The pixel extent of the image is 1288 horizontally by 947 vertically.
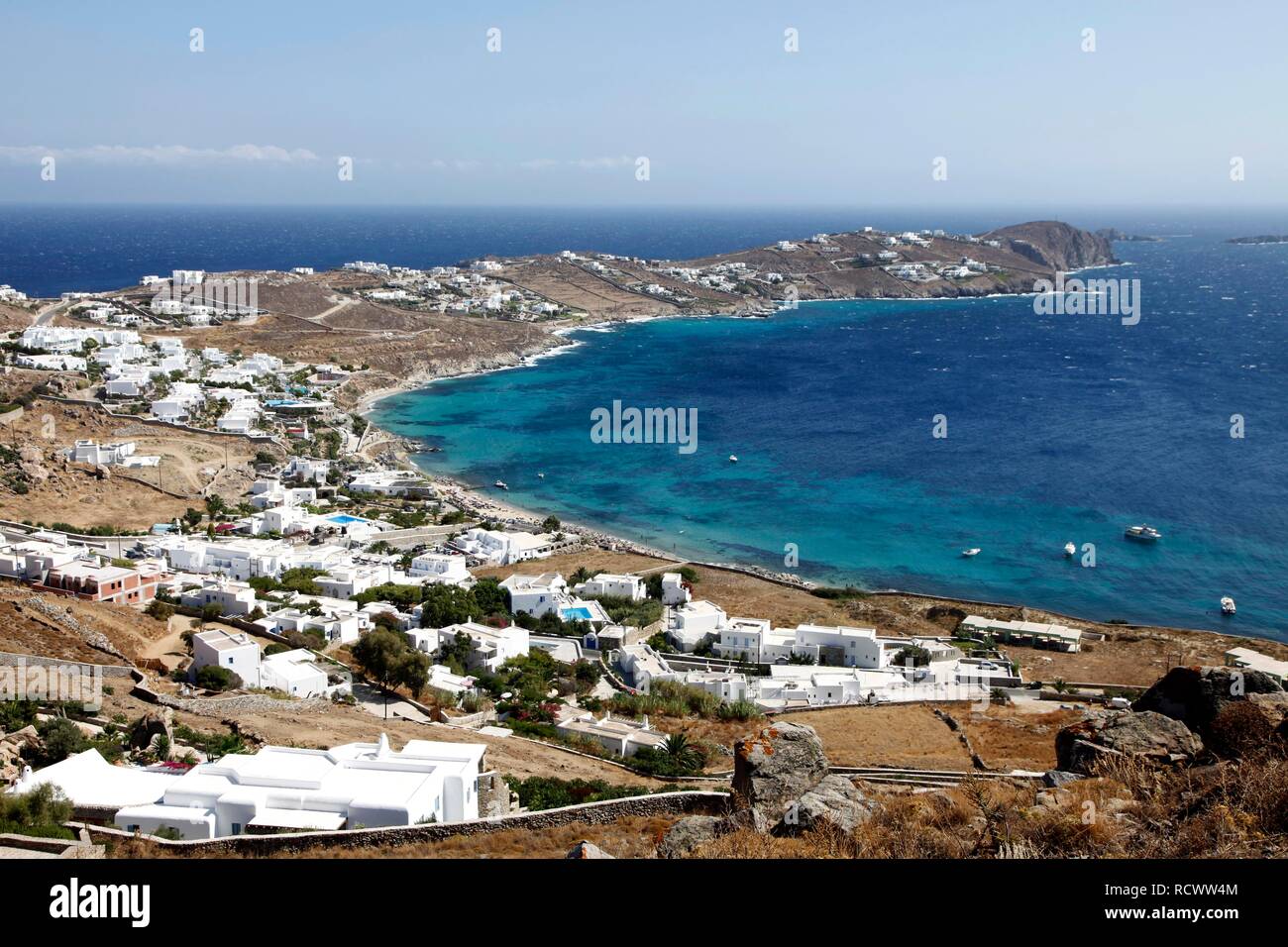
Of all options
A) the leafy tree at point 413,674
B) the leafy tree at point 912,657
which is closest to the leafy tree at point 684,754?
the leafy tree at point 413,674

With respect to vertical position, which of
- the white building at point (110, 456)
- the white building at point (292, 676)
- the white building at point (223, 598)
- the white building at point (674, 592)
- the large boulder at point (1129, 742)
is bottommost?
the white building at point (674, 592)

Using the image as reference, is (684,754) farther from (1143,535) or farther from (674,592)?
(1143,535)

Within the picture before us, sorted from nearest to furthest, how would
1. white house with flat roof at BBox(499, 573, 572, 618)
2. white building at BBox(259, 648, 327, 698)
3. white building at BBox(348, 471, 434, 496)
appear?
white building at BBox(259, 648, 327, 698)
white house with flat roof at BBox(499, 573, 572, 618)
white building at BBox(348, 471, 434, 496)

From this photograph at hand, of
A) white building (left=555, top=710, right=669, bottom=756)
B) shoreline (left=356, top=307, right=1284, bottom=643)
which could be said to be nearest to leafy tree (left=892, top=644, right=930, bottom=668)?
shoreline (left=356, top=307, right=1284, bottom=643)

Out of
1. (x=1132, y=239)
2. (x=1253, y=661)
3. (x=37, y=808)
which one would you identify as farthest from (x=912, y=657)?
(x=1132, y=239)

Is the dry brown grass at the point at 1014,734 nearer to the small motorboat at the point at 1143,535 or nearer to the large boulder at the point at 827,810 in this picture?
the large boulder at the point at 827,810

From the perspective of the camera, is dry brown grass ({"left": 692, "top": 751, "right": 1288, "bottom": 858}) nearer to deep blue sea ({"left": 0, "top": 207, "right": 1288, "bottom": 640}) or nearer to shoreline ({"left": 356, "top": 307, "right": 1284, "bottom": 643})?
shoreline ({"left": 356, "top": 307, "right": 1284, "bottom": 643})

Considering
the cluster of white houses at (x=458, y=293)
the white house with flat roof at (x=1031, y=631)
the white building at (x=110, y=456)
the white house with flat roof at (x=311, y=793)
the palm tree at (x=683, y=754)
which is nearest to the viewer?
the white house with flat roof at (x=311, y=793)

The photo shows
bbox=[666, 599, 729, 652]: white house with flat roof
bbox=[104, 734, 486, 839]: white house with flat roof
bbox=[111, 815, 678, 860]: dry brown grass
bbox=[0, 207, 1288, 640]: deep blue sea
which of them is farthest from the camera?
bbox=[0, 207, 1288, 640]: deep blue sea
